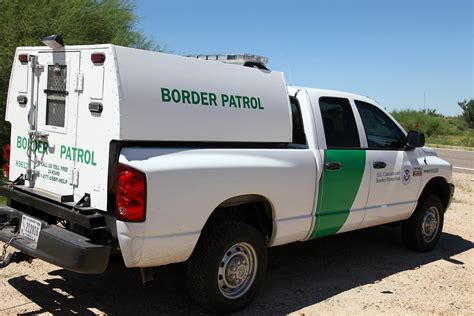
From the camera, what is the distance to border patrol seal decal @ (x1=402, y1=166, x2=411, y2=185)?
6.16 metres

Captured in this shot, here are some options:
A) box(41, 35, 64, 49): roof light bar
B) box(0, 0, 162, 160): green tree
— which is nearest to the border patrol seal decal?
box(41, 35, 64, 49): roof light bar

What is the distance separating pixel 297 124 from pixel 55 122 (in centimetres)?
228

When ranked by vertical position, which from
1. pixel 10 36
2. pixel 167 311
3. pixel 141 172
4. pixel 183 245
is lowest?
pixel 167 311

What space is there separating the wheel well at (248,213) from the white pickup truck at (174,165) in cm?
1

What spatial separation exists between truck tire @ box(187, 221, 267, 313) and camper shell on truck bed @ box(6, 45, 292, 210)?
0.79 m

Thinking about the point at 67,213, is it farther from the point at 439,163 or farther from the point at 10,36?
the point at 10,36

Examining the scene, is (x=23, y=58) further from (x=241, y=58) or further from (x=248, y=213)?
(x=248, y=213)

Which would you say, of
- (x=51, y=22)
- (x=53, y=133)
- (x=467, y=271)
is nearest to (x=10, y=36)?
(x=51, y=22)

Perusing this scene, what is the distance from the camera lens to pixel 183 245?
3.99m

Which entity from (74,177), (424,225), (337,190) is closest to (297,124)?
(337,190)

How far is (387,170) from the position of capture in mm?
5891

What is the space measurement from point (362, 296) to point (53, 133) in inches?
127

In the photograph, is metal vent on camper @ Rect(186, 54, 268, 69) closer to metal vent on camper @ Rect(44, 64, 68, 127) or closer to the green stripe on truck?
the green stripe on truck

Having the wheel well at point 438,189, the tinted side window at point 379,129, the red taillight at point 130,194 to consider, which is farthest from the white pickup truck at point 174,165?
the wheel well at point 438,189
